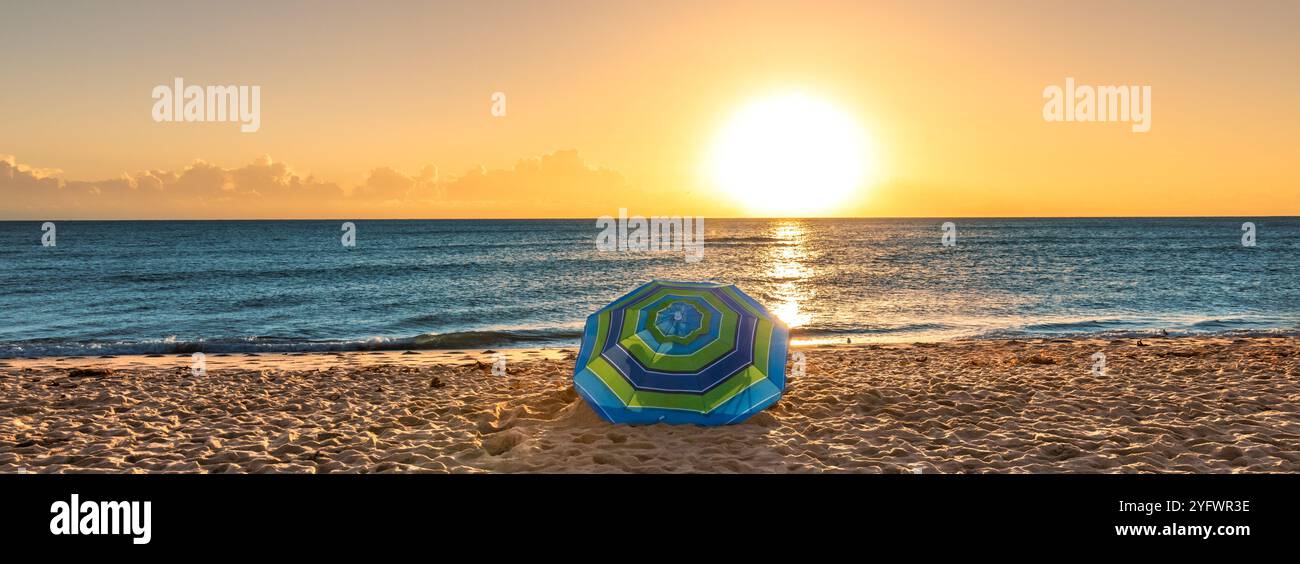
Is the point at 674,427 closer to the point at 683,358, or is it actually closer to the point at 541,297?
the point at 683,358

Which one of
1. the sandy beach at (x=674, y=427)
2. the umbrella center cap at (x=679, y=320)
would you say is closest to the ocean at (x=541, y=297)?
the sandy beach at (x=674, y=427)

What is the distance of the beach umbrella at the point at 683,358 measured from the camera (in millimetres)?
6465

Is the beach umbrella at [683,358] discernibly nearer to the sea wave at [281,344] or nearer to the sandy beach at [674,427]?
the sandy beach at [674,427]

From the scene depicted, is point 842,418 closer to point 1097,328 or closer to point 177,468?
point 177,468

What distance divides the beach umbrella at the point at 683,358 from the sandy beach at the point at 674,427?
347 millimetres

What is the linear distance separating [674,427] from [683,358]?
848 millimetres

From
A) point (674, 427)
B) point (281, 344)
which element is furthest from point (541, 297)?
point (674, 427)

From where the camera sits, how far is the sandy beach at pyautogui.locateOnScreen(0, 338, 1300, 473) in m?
6.01

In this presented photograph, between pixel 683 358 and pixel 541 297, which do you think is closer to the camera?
pixel 683 358

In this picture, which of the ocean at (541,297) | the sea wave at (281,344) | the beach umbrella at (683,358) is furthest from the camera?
the ocean at (541,297)

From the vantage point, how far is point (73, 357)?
1463cm

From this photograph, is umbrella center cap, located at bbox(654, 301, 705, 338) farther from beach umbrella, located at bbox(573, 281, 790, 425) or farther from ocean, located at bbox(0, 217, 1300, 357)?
ocean, located at bbox(0, 217, 1300, 357)

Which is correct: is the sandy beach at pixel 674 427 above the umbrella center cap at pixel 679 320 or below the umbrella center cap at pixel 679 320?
below

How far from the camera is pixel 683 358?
6.47 metres
